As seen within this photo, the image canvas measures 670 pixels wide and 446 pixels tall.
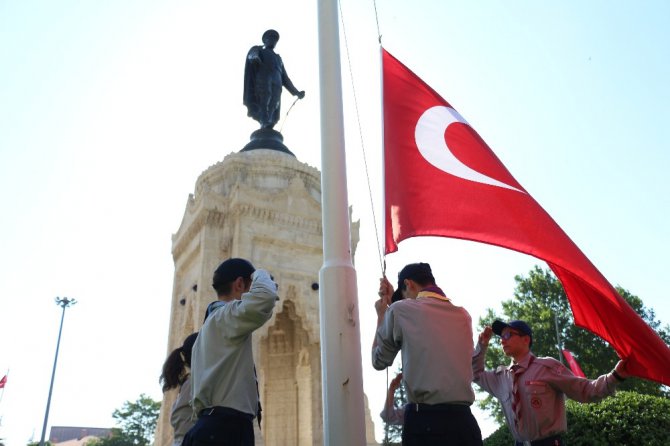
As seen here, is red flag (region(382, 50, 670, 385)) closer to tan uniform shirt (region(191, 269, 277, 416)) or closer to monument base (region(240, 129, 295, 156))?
tan uniform shirt (region(191, 269, 277, 416))

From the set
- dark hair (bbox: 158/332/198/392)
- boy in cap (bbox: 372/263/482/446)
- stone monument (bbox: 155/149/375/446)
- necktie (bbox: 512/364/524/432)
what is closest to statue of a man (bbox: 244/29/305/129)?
stone monument (bbox: 155/149/375/446)

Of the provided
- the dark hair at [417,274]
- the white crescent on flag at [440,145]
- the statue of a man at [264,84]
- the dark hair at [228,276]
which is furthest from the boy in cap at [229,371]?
the statue of a man at [264,84]

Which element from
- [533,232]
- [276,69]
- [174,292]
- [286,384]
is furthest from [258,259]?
[533,232]

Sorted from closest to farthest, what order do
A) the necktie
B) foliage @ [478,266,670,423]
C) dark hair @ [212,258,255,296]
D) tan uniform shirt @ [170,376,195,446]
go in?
dark hair @ [212,258,255,296]
the necktie
tan uniform shirt @ [170,376,195,446]
foliage @ [478,266,670,423]

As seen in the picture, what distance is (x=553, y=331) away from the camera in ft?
118

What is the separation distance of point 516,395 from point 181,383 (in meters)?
3.01

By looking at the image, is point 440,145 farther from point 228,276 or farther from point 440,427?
point 440,427

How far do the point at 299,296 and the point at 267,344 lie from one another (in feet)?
11.7

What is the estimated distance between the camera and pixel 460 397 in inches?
144

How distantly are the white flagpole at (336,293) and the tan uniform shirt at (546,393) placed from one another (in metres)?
1.56

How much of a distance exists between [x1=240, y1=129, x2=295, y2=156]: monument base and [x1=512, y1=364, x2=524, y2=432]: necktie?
12045mm

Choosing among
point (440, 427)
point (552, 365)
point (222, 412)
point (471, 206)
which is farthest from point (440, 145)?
point (222, 412)

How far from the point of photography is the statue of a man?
16203 mm

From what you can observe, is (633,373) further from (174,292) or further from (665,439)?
(174,292)
